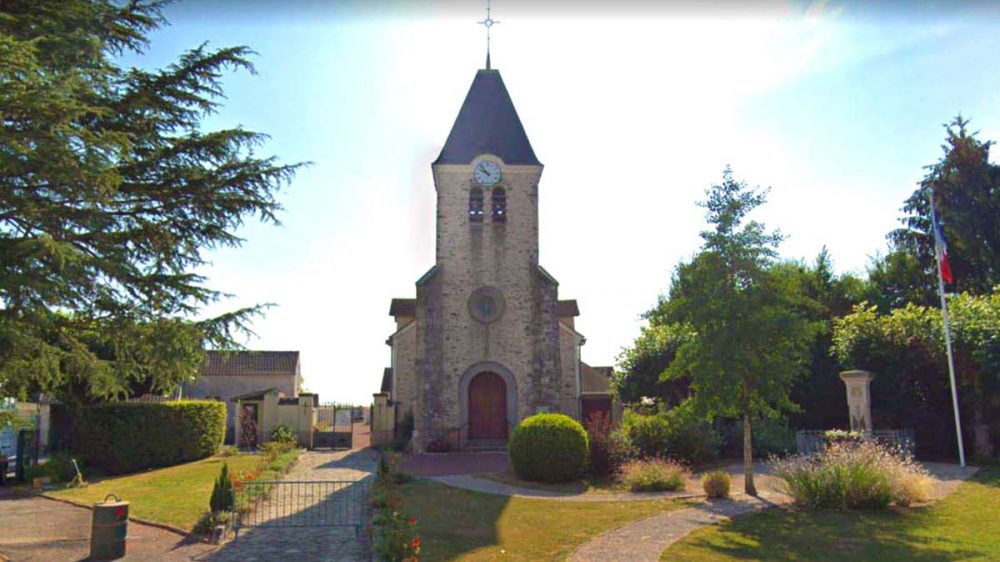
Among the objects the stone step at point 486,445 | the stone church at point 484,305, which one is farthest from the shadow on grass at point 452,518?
the stone church at point 484,305

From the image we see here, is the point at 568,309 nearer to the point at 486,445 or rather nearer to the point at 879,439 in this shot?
the point at 486,445

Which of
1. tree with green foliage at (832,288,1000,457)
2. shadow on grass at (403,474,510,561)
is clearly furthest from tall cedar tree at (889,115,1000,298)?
shadow on grass at (403,474,510,561)

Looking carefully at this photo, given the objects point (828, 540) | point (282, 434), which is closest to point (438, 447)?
point (282, 434)

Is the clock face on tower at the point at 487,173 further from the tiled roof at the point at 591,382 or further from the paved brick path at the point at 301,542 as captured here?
the paved brick path at the point at 301,542

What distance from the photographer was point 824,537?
10.0m

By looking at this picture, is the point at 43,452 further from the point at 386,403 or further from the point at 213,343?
the point at 213,343

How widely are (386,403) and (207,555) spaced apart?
18648 millimetres

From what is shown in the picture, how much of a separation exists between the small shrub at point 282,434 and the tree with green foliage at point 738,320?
1666 centimetres

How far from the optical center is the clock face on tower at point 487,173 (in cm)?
2524

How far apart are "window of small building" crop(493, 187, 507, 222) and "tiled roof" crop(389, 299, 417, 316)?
866 centimetres

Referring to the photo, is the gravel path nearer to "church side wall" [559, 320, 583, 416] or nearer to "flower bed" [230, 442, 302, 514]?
"flower bed" [230, 442, 302, 514]

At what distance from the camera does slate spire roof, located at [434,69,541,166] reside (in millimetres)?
25578

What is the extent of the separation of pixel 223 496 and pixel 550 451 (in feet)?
25.6

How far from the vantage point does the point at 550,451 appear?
54.3ft
